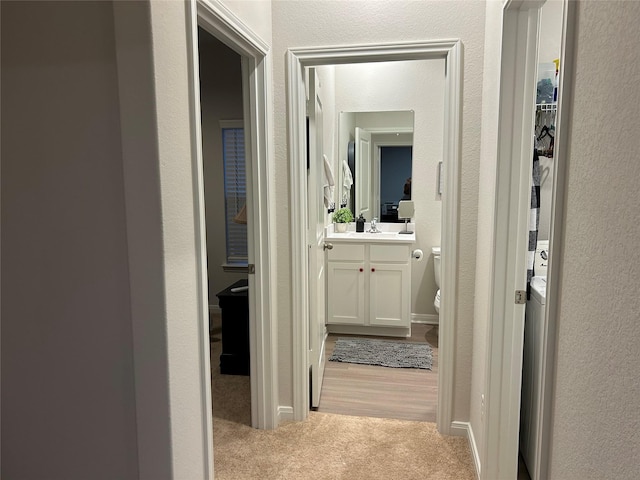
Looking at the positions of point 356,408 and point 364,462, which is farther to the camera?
point 356,408

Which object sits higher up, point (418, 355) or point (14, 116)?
point (14, 116)

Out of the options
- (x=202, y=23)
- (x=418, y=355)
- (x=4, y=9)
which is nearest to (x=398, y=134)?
(x=418, y=355)

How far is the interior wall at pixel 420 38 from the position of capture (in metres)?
2.28

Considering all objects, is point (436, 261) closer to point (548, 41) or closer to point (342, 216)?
point (342, 216)

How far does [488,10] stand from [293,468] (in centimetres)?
238

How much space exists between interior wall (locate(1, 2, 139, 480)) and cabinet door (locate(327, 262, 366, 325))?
2748 millimetres

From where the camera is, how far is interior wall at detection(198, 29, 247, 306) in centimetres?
442

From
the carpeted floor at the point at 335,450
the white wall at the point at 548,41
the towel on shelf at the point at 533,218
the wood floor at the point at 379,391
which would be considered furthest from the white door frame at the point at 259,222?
the white wall at the point at 548,41

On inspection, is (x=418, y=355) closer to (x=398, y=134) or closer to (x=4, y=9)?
(x=398, y=134)

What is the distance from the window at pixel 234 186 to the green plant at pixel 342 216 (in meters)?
0.91

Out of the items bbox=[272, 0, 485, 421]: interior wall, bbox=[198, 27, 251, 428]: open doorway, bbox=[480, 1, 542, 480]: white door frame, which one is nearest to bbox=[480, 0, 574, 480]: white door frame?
bbox=[480, 1, 542, 480]: white door frame

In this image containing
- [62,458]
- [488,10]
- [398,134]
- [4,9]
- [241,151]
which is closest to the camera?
[4,9]

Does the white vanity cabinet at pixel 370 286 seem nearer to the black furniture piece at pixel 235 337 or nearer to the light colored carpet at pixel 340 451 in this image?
the black furniture piece at pixel 235 337

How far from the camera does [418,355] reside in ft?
12.1
